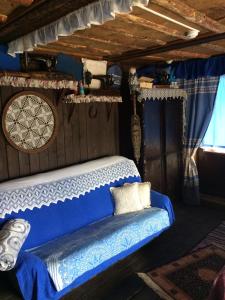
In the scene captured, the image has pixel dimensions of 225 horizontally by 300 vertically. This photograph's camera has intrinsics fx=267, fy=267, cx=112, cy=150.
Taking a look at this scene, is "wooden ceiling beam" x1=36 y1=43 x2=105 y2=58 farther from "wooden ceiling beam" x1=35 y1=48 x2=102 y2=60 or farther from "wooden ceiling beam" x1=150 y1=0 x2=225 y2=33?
"wooden ceiling beam" x1=150 y1=0 x2=225 y2=33

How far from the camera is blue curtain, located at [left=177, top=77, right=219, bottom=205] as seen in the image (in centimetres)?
391

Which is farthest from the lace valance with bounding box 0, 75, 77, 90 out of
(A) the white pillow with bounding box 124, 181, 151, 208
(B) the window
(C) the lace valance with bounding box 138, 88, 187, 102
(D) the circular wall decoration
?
(B) the window

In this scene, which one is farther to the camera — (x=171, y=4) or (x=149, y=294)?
(x=149, y=294)

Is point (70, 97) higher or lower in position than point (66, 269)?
higher

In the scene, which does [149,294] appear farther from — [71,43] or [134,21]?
[71,43]

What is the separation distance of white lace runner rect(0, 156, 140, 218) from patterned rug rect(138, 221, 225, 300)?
1037 millimetres

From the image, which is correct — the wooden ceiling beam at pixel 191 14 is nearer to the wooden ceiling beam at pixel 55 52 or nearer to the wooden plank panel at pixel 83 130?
the wooden ceiling beam at pixel 55 52

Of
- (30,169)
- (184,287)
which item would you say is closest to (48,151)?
(30,169)

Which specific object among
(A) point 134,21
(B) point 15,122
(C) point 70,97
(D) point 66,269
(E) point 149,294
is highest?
(A) point 134,21

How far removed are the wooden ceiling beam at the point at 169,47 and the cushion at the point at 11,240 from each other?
86.8 inches

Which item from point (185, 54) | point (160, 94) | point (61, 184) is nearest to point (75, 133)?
point (61, 184)

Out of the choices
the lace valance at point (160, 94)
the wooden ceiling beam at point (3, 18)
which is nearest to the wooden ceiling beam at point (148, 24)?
the wooden ceiling beam at point (3, 18)

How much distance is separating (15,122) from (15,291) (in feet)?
4.97

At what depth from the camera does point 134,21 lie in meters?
1.96
